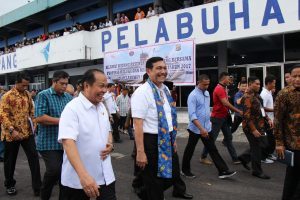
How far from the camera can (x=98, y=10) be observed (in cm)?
1988

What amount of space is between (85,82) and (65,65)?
1946 cm

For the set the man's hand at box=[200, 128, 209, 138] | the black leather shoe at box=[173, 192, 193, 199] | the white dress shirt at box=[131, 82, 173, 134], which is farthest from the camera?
the man's hand at box=[200, 128, 209, 138]

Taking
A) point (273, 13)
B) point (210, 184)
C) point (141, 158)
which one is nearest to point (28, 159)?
point (141, 158)

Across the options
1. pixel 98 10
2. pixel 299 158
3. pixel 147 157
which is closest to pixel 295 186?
pixel 299 158

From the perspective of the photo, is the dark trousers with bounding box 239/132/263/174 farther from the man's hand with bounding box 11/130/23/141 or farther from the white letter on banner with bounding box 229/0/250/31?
the white letter on banner with bounding box 229/0/250/31

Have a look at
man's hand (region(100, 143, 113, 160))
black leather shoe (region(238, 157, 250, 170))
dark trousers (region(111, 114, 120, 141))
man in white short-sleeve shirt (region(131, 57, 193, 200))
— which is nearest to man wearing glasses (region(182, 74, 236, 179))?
black leather shoe (region(238, 157, 250, 170))

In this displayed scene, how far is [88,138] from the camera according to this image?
8.72 feet

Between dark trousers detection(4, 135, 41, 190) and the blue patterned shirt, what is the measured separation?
883 mm

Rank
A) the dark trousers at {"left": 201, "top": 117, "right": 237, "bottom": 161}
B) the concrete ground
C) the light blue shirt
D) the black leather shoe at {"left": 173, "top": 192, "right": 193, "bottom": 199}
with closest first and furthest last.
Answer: the black leather shoe at {"left": 173, "top": 192, "right": 193, "bottom": 199}
the concrete ground
the light blue shirt
the dark trousers at {"left": 201, "top": 117, "right": 237, "bottom": 161}

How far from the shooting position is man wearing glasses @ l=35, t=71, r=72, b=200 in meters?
4.15

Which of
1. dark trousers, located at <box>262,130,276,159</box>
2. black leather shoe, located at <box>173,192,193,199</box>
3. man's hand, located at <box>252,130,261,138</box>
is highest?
man's hand, located at <box>252,130,261,138</box>

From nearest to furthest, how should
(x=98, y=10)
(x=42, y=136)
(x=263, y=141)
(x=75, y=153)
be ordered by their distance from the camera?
(x=75, y=153)
(x=42, y=136)
(x=263, y=141)
(x=98, y=10)

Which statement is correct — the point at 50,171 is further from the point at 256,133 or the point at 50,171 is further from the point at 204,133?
the point at 256,133

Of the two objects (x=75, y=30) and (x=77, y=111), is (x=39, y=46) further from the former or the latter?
(x=77, y=111)
